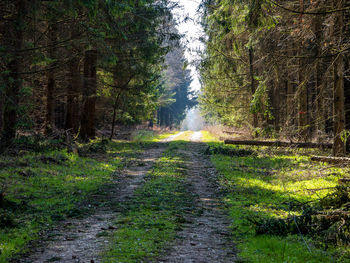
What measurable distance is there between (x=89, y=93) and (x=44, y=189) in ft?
38.6

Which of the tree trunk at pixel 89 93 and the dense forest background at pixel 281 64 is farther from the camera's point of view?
the tree trunk at pixel 89 93

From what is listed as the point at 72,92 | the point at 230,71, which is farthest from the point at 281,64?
the point at 72,92

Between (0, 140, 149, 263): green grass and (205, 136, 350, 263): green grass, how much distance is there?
143 inches

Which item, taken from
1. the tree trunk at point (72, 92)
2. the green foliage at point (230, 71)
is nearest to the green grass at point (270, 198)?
the green foliage at point (230, 71)

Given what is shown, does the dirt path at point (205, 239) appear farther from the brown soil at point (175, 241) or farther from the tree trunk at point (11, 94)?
the tree trunk at point (11, 94)

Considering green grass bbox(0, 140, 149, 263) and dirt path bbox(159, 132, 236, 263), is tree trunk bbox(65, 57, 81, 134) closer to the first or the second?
green grass bbox(0, 140, 149, 263)

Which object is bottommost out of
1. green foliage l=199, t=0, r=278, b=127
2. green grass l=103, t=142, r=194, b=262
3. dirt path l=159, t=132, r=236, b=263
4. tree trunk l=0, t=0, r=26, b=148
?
dirt path l=159, t=132, r=236, b=263

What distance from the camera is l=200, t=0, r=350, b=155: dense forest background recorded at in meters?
9.66

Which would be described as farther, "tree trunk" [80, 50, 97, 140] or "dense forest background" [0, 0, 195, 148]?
"tree trunk" [80, 50, 97, 140]

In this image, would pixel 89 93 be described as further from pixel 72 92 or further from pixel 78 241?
pixel 78 241

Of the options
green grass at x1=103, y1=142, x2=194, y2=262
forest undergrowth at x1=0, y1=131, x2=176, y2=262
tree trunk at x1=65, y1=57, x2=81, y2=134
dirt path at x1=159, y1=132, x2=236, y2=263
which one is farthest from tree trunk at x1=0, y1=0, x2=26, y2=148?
dirt path at x1=159, y1=132, x2=236, y2=263

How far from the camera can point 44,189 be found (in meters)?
8.88

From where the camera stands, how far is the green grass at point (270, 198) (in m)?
4.73

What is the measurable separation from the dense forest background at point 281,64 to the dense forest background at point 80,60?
11.1ft
